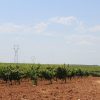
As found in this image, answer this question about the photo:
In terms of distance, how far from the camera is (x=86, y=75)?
85.6 metres

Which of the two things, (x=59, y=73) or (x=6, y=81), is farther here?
(x=59, y=73)

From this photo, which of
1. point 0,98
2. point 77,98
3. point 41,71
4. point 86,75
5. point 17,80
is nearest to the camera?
point 0,98

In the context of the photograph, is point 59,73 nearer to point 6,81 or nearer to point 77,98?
point 6,81

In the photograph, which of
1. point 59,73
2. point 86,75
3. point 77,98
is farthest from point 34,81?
point 86,75

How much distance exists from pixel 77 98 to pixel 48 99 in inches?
100

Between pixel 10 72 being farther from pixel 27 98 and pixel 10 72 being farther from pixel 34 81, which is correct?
pixel 27 98

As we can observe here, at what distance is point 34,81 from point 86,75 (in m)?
43.0

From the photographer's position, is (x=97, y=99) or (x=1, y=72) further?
(x=1, y=72)

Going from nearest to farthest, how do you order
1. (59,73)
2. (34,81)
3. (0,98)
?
(0,98) < (34,81) < (59,73)

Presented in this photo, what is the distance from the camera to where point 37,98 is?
2439cm

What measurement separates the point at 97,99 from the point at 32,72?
23.6 metres

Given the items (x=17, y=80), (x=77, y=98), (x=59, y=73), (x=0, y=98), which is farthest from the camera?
(x=59, y=73)

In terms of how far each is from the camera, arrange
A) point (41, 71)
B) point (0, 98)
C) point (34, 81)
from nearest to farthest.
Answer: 1. point (0, 98)
2. point (34, 81)
3. point (41, 71)

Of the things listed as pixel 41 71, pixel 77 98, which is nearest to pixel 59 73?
pixel 41 71
